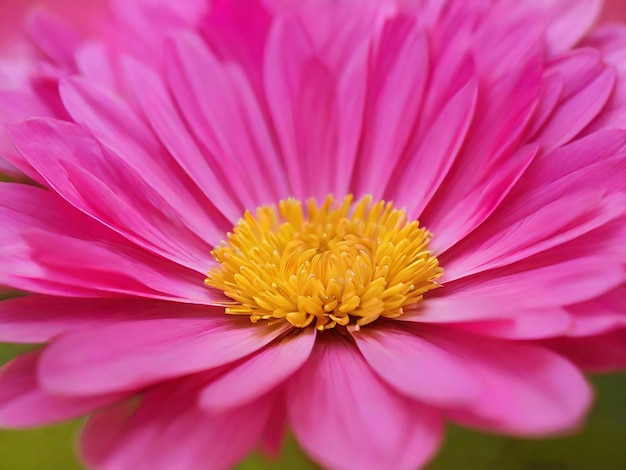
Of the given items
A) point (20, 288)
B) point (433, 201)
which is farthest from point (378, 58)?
point (20, 288)

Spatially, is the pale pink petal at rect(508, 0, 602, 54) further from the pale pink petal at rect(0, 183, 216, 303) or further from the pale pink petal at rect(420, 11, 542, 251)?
the pale pink petal at rect(0, 183, 216, 303)

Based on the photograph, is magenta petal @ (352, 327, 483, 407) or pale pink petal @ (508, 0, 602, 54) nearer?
magenta petal @ (352, 327, 483, 407)

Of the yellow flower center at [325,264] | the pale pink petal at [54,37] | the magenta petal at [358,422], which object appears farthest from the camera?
the pale pink petal at [54,37]

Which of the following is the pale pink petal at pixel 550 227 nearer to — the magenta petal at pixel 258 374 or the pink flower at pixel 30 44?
the magenta petal at pixel 258 374

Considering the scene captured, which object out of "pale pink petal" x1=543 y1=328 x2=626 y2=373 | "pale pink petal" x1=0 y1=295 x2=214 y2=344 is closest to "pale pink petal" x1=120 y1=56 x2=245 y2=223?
"pale pink petal" x1=0 y1=295 x2=214 y2=344

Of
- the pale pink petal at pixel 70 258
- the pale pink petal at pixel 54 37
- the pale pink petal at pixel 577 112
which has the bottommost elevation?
the pale pink petal at pixel 577 112

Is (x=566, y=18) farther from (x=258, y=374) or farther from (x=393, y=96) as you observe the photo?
(x=258, y=374)

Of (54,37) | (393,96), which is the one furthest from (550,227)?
(54,37)

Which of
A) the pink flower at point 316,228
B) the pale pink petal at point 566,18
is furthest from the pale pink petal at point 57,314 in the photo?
the pale pink petal at point 566,18
